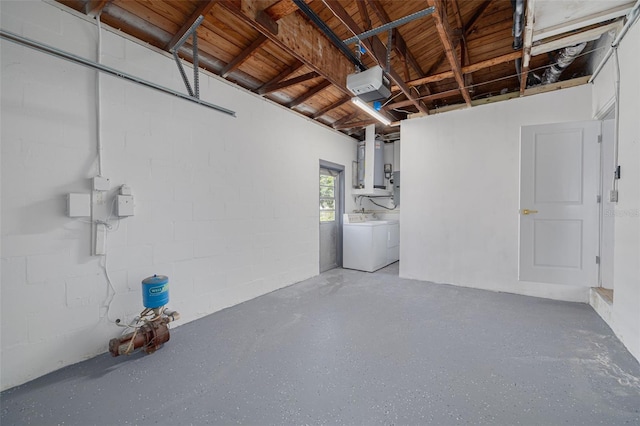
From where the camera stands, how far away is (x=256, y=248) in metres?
3.51

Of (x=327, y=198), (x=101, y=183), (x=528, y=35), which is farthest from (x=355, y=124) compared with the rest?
(x=101, y=183)

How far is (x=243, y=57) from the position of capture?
2.81 meters

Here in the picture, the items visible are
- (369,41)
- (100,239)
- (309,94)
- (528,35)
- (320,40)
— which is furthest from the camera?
(309,94)

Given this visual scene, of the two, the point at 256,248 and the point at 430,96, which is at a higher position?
the point at 430,96

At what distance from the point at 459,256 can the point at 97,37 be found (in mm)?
4864

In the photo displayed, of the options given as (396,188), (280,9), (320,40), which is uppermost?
(320,40)

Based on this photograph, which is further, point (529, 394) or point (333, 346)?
point (333, 346)

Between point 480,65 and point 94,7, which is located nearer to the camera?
point 94,7

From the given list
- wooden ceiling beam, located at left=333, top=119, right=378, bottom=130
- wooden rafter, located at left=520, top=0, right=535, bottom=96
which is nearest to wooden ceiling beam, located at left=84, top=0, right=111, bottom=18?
wooden rafter, located at left=520, top=0, right=535, bottom=96

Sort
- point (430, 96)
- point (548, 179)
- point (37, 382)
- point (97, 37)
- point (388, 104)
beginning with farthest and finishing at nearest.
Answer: point (388, 104) → point (430, 96) → point (548, 179) → point (97, 37) → point (37, 382)

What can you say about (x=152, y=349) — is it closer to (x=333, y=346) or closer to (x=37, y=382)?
(x=37, y=382)

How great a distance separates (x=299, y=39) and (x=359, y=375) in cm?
297

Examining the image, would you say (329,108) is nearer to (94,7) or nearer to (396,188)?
(396,188)

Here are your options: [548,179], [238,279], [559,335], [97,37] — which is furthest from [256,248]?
[548,179]
